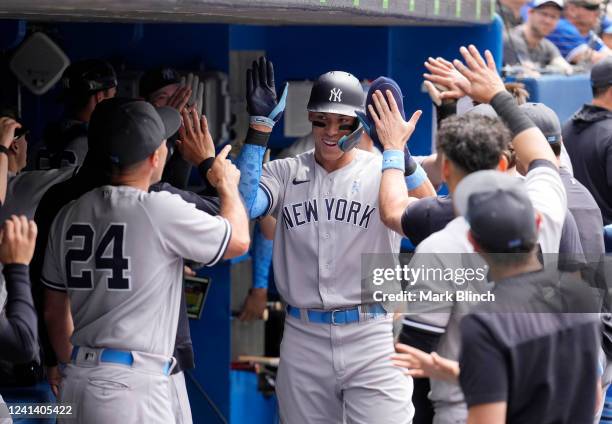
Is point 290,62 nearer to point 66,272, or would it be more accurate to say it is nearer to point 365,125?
point 365,125

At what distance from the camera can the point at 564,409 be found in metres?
2.62

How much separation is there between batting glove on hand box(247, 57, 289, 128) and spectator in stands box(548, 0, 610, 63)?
18.4 ft

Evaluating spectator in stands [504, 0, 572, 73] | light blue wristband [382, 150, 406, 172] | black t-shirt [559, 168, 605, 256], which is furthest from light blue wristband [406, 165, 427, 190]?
spectator in stands [504, 0, 572, 73]

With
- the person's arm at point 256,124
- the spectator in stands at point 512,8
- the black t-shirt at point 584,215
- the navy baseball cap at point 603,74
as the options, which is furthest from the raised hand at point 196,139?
the spectator in stands at point 512,8

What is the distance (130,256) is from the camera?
132 inches

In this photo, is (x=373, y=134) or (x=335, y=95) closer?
(x=373, y=134)

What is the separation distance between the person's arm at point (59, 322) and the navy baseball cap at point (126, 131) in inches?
22.0

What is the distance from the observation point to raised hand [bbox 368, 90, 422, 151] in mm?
3783

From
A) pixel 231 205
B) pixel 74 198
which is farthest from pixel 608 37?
pixel 74 198

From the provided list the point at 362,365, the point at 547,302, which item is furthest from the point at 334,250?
the point at 547,302

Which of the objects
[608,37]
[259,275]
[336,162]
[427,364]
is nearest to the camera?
[427,364]

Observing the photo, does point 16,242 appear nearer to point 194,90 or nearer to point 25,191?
point 25,191

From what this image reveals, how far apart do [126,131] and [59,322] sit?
2.54 feet
